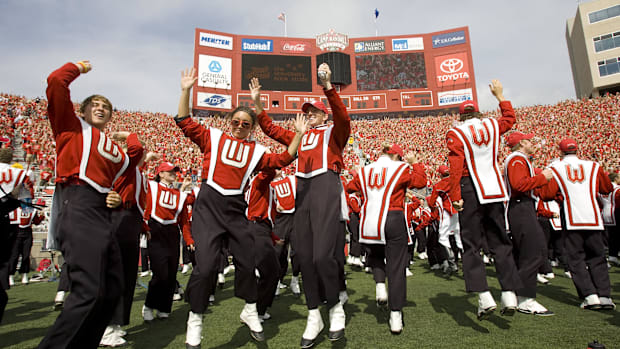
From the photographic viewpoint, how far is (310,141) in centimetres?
378

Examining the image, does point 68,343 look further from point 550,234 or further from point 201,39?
point 201,39

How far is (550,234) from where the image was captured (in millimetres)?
8562

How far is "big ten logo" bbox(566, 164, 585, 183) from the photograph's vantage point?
503cm

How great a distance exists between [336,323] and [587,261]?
3897 millimetres

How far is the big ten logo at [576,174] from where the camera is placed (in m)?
5.03

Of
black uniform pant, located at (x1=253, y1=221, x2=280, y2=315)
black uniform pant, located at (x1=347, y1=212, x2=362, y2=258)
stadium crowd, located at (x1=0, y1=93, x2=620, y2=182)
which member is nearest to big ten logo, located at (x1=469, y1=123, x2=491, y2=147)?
black uniform pant, located at (x1=253, y1=221, x2=280, y2=315)

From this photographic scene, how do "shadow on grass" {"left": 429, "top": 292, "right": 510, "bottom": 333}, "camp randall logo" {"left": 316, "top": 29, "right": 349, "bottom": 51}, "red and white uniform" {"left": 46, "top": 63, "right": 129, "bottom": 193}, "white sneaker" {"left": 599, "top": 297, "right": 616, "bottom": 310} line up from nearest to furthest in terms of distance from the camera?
1. "red and white uniform" {"left": 46, "top": 63, "right": 129, "bottom": 193}
2. "shadow on grass" {"left": 429, "top": 292, "right": 510, "bottom": 333}
3. "white sneaker" {"left": 599, "top": 297, "right": 616, "bottom": 310}
4. "camp randall logo" {"left": 316, "top": 29, "right": 349, "bottom": 51}

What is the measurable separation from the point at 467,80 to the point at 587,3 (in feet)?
54.7

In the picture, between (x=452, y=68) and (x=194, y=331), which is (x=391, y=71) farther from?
(x=194, y=331)

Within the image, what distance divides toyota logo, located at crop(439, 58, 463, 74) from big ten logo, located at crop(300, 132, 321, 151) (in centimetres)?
4748

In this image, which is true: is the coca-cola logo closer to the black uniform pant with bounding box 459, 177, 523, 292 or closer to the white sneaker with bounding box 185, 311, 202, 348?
the black uniform pant with bounding box 459, 177, 523, 292

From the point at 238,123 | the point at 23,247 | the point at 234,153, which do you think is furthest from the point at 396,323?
the point at 23,247

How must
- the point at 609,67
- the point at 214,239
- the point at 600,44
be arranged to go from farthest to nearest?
the point at 600,44
the point at 609,67
the point at 214,239

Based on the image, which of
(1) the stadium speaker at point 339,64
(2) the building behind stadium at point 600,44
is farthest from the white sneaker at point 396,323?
(2) the building behind stadium at point 600,44
